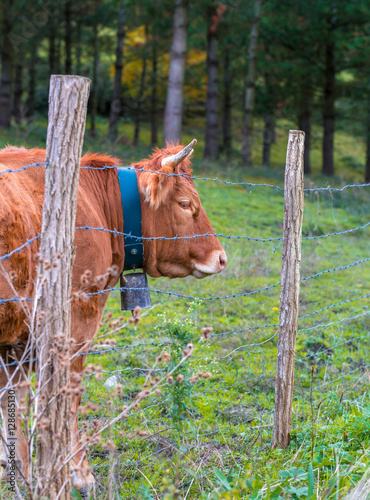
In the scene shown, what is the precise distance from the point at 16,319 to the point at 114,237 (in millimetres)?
864

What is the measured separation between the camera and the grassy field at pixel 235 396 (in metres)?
2.68

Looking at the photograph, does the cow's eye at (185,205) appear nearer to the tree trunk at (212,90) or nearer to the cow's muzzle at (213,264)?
the cow's muzzle at (213,264)

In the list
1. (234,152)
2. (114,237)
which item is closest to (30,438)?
(114,237)

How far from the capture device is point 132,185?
11.4ft

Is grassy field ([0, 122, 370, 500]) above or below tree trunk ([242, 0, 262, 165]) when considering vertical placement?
below

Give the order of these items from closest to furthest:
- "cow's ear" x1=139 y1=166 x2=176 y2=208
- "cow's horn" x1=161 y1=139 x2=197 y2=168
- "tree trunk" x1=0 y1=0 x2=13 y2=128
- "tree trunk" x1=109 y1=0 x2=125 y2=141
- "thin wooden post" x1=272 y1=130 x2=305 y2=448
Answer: "thin wooden post" x1=272 y1=130 x2=305 y2=448 → "cow's horn" x1=161 y1=139 x2=197 y2=168 → "cow's ear" x1=139 y1=166 x2=176 y2=208 → "tree trunk" x1=0 y1=0 x2=13 y2=128 → "tree trunk" x1=109 y1=0 x2=125 y2=141

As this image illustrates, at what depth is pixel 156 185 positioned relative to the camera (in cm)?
340

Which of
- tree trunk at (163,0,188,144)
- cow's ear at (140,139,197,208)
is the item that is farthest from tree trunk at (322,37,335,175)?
cow's ear at (140,139,197,208)

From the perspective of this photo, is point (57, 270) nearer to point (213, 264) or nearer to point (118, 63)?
point (213, 264)

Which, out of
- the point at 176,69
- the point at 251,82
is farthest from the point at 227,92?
the point at 176,69

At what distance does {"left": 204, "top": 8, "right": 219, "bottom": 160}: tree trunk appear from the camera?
17938 millimetres

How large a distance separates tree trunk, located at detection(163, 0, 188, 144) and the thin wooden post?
406 inches

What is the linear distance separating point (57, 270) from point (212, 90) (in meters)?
17.2

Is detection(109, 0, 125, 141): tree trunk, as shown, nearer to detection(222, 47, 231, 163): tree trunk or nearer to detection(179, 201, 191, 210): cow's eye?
detection(222, 47, 231, 163): tree trunk
